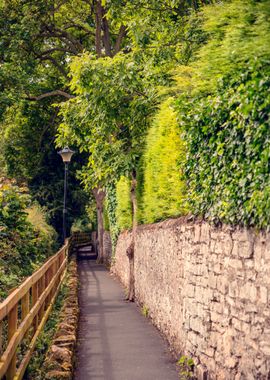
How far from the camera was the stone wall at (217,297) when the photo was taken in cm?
524

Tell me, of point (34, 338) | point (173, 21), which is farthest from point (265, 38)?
point (173, 21)

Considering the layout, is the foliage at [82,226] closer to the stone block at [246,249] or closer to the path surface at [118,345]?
the path surface at [118,345]

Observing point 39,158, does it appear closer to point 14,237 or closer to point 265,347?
point 14,237

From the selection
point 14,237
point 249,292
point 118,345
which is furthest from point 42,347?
point 249,292

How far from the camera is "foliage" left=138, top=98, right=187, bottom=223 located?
8938 millimetres

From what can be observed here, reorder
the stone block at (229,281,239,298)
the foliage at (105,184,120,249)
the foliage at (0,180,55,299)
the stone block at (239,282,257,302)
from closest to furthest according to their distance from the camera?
the stone block at (239,282,257,302) < the stone block at (229,281,239,298) < the foliage at (0,180,55,299) < the foliage at (105,184,120,249)

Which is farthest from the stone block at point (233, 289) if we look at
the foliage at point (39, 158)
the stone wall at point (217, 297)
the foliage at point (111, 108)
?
the foliage at point (39, 158)

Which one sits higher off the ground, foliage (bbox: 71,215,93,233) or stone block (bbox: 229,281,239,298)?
foliage (bbox: 71,215,93,233)

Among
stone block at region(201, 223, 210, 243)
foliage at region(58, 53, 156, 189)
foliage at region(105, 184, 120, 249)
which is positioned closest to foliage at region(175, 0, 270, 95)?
stone block at region(201, 223, 210, 243)

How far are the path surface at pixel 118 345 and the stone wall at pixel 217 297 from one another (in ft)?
1.17

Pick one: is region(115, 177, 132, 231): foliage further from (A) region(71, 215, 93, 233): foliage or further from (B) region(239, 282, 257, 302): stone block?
(A) region(71, 215, 93, 233): foliage

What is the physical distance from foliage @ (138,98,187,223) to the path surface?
214 centimetres

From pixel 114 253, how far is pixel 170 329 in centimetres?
1374

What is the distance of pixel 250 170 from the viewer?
17.7 ft
